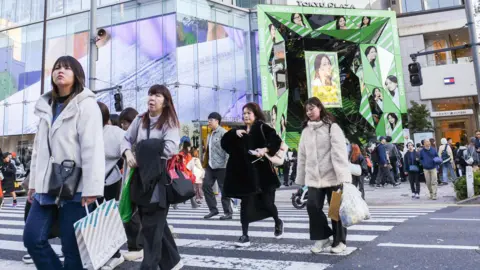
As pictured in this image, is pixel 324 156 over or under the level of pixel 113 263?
over

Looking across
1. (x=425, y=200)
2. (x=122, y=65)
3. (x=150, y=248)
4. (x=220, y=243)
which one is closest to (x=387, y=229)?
(x=220, y=243)

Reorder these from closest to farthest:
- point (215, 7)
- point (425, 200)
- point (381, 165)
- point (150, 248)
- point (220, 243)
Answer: point (150, 248) → point (220, 243) → point (425, 200) → point (381, 165) → point (215, 7)

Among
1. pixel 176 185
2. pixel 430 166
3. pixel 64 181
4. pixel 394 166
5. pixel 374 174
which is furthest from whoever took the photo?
pixel 394 166

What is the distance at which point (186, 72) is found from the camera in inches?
A: 1057

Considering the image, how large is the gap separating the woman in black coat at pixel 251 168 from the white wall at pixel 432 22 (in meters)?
36.6

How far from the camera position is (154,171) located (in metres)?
3.02

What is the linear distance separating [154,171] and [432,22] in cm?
3996

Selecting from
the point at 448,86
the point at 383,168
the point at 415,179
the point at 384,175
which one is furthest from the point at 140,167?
the point at 448,86

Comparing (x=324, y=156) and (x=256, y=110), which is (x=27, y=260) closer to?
(x=256, y=110)

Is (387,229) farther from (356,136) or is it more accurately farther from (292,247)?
(356,136)

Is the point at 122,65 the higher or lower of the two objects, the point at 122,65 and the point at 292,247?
the higher

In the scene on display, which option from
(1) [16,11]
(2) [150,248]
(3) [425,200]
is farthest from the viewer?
(1) [16,11]

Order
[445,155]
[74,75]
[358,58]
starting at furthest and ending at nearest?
[358,58], [445,155], [74,75]

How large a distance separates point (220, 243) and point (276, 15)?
25.1 meters
